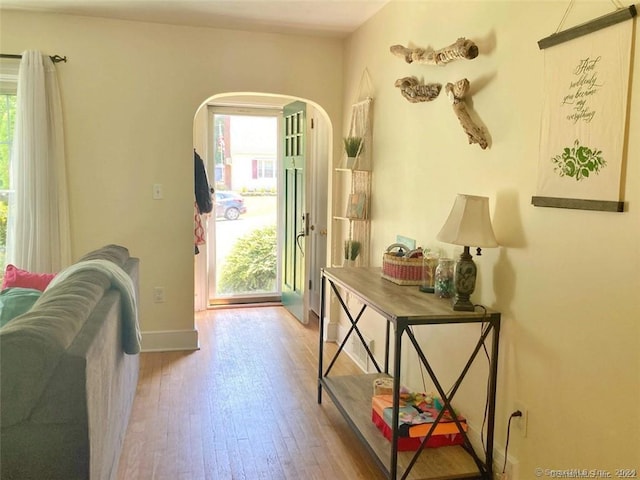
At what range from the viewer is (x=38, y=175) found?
12.1 ft

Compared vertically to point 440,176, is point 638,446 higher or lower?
lower

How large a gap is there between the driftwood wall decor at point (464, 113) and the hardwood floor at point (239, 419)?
161 centimetres

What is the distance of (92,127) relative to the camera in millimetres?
3854

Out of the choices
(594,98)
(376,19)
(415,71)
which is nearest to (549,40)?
(594,98)

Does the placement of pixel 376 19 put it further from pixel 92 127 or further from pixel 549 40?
pixel 92 127

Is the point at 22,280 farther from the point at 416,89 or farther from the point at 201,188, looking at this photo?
the point at 416,89

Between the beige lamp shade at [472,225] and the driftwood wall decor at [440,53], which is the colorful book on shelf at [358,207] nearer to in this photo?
the driftwood wall decor at [440,53]

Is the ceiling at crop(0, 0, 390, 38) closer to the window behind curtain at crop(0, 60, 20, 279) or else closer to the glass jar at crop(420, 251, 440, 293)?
the window behind curtain at crop(0, 60, 20, 279)

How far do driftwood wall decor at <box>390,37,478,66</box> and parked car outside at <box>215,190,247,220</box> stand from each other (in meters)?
2.83

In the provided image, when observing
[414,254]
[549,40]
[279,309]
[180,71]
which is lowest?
[279,309]

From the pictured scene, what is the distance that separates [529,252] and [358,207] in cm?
175

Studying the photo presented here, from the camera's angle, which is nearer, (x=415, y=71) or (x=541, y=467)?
(x=541, y=467)

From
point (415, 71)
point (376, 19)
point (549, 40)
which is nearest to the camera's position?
point (549, 40)

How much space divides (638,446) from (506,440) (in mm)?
694
